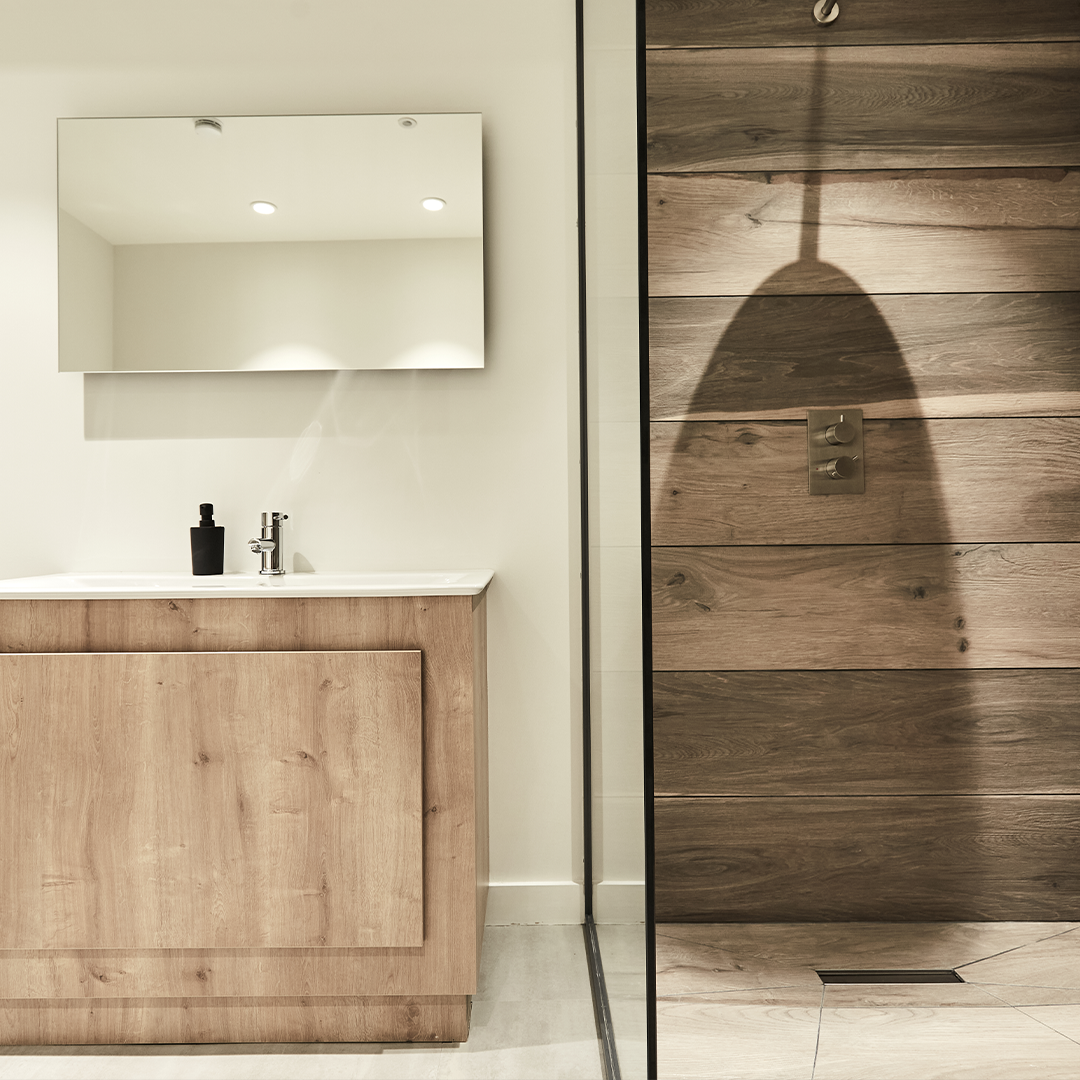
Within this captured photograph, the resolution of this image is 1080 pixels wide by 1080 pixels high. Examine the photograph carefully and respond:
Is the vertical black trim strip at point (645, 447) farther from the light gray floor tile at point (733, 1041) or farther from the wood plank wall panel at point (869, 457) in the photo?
the wood plank wall panel at point (869, 457)

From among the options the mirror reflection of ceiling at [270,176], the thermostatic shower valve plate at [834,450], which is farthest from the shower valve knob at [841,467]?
the mirror reflection of ceiling at [270,176]

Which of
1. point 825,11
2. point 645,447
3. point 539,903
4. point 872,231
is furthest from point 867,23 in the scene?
point 539,903

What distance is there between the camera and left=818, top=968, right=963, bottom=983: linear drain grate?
1.11m

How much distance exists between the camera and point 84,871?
115cm

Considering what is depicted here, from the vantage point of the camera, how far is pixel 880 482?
129 cm

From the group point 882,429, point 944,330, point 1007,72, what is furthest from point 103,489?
point 1007,72

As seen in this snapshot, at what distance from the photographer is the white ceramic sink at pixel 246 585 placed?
1.16 m

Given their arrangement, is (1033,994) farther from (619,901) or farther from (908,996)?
(619,901)

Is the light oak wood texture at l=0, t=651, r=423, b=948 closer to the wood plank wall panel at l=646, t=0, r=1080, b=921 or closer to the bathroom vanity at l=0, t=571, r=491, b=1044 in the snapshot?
the bathroom vanity at l=0, t=571, r=491, b=1044

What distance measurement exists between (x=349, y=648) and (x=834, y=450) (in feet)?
2.76

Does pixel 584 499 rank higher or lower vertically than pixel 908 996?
higher

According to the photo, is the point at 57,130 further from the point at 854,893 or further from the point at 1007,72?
the point at 854,893

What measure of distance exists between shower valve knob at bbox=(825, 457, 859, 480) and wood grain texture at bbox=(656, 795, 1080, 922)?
1.82 ft

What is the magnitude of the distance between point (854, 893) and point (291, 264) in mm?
1565
